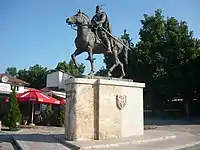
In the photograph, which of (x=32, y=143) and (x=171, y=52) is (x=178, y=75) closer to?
(x=171, y=52)

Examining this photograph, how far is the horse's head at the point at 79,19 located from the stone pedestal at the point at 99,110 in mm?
2563

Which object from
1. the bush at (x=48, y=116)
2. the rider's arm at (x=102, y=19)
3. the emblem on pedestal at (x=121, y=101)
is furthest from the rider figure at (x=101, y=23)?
the bush at (x=48, y=116)

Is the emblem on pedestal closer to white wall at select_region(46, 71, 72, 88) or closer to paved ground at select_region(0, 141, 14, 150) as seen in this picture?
paved ground at select_region(0, 141, 14, 150)

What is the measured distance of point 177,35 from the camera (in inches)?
1427

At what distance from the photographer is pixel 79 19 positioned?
12.4 meters

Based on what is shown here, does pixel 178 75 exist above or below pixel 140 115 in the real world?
above

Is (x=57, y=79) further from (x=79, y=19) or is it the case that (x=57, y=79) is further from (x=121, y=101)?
(x=121, y=101)

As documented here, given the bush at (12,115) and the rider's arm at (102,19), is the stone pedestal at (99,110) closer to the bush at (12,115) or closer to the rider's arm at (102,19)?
the rider's arm at (102,19)

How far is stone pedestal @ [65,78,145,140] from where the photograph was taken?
11.4 metres

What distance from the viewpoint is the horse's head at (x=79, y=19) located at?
1229cm

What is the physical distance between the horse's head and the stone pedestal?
8.41 ft

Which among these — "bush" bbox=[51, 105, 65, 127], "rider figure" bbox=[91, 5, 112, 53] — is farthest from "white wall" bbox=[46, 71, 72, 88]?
"rider figure" bbox=[91, 5, 112, 53]

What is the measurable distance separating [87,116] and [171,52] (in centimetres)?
2629

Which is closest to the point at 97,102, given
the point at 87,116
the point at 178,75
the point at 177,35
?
the point at 87,116
